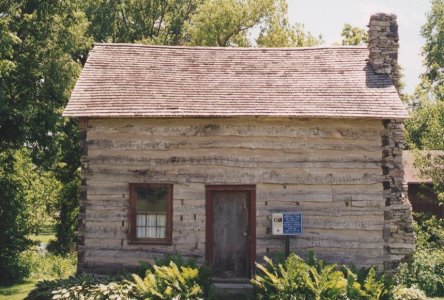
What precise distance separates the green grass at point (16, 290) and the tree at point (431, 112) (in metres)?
13.8

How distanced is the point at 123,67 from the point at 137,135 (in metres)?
2.83

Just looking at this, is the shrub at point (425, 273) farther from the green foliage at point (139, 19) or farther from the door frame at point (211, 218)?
the green foliage at point (139, 19)

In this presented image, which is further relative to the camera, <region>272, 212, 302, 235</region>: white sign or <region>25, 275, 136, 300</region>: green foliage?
<region>272, 212, 302, 235</region>: white sign

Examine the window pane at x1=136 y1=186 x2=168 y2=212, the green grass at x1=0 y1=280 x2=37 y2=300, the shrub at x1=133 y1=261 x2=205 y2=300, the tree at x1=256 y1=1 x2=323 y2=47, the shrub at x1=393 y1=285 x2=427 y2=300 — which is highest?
the tree at x1=256 y1=1 x2=323 y2=47

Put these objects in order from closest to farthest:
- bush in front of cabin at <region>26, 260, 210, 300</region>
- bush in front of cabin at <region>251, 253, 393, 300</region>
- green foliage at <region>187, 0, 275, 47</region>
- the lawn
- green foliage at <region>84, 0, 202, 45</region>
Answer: bush in front of cabin at <region>251, 253, 393, 300</region>, bush in front of cabin at <region>26, 260, 210, 300</region>, the lawn, green foliage at <region>84, 0, 202, 45</region>, green foliage at <region>187, 0, 275, 47</region>

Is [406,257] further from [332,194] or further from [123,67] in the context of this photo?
[123,67]

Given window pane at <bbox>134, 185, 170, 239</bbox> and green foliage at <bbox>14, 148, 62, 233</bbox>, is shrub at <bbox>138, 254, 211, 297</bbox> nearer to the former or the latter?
window pane at <bbox>134, 185, 170, 239</bbox>

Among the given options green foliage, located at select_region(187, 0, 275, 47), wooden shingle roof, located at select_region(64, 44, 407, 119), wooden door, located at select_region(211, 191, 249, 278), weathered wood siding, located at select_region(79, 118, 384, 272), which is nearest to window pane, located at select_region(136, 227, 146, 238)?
weathered wood siding, located at select_region(79, 118, 384, 272)

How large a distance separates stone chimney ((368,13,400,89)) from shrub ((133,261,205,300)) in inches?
308

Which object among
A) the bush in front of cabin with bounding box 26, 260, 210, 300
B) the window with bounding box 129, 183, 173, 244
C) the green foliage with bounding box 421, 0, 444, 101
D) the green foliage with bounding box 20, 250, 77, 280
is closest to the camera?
the bush in front of cabin with bounding box 26, 260, 210, 300

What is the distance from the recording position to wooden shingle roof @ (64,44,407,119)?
1193 cm

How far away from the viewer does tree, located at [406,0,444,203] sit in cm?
1739

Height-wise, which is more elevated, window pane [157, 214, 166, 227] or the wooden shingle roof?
the wooden shingle roof

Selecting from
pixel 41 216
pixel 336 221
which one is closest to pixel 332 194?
pixel 336 221
